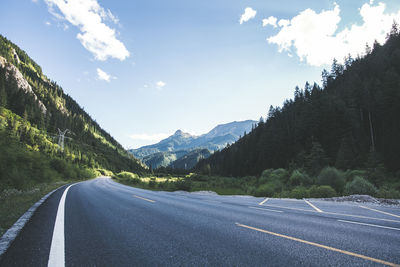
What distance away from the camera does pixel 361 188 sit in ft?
49.0

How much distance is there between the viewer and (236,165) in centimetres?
8175

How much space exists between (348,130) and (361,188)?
121ft

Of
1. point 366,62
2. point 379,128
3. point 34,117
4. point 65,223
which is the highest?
point 366,62

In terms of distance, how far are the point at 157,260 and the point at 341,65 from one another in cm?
11513

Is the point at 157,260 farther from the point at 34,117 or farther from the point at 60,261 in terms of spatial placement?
the point at 34,117

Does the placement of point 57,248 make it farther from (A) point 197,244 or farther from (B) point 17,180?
(B) point 17,180

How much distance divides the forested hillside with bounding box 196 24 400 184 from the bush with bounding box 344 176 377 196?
1522cm

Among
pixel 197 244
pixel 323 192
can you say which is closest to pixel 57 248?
pixel 197 244

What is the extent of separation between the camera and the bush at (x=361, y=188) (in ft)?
47.2

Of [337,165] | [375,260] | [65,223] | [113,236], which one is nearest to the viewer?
[375,260]

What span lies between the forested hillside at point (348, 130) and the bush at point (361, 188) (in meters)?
15.2

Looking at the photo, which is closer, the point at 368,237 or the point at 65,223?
the point at 368,237

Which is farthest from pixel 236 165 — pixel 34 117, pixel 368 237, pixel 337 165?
pixel 34 117

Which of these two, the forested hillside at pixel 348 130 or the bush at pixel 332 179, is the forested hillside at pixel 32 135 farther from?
the forested hillside at pixel 348 130
